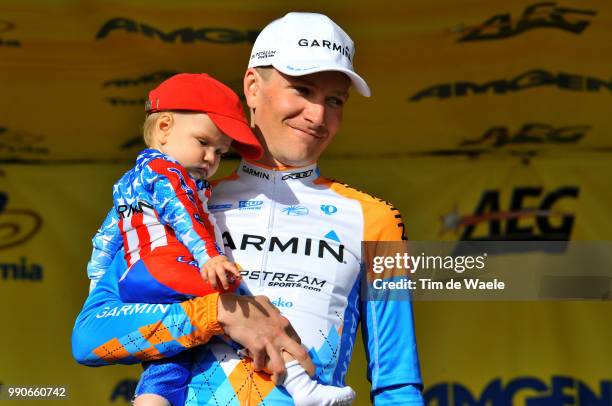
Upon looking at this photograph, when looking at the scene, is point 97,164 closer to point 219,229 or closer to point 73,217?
point 73,217

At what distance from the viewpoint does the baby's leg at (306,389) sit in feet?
10.0

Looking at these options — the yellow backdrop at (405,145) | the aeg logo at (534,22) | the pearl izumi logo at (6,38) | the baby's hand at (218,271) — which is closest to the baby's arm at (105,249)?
the baby's hand at (218,271)

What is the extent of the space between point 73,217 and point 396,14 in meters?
1.91

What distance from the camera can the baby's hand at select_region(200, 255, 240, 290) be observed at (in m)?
2.93

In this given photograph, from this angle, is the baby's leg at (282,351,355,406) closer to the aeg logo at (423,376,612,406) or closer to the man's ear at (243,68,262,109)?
the man's ear at (243,68,262,109)

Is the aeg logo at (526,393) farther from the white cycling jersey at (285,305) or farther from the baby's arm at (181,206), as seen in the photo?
the baby's arm at (181,206)

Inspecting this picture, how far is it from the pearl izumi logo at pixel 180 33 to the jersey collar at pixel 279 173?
200cm

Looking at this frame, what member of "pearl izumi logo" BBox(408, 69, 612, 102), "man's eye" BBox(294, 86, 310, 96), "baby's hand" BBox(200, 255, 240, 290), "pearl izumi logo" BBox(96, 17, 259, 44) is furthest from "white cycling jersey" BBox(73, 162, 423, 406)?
"pearl izumi logo" BBox(408, 69, 612, 102)

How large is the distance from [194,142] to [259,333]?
23.3 inches

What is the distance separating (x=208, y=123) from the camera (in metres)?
3.35

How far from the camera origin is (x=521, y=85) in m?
5.63

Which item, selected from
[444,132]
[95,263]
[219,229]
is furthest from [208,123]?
[444,132]

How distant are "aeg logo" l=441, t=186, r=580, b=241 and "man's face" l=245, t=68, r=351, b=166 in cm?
238

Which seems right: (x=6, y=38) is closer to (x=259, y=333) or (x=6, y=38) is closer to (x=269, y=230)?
(x=269, y=230)
